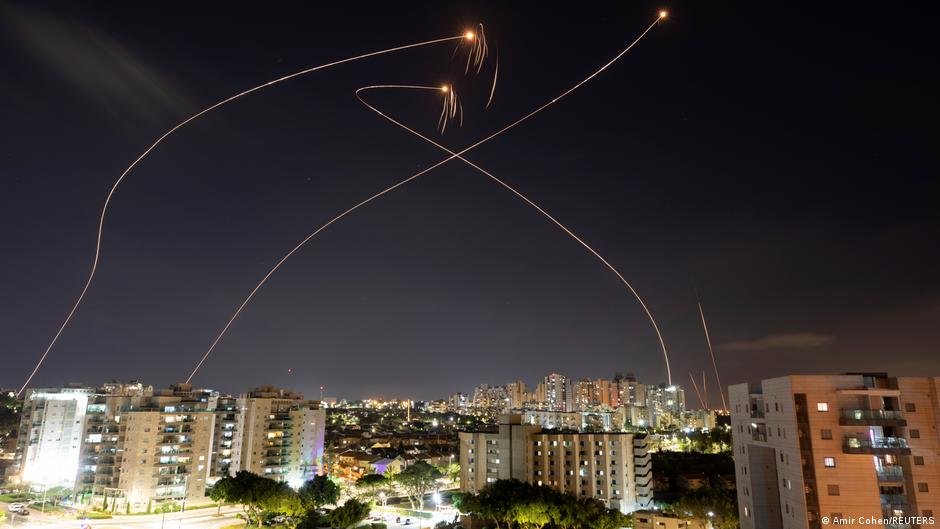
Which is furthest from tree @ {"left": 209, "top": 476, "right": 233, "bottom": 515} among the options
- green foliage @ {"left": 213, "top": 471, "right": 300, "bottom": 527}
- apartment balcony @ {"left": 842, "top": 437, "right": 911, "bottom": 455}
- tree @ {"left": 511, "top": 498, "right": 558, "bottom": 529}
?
apartment balcony @ {"left": 842, "top": 437, "right": 911, "bottom": 455}

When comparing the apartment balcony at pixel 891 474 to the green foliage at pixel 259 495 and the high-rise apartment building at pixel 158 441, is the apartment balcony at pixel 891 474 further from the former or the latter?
the high-rise apartment building at pixel 158 441

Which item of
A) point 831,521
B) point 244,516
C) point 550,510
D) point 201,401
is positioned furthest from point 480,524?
point 201,401

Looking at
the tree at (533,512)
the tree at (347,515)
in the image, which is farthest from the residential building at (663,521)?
the tree at (347,515)

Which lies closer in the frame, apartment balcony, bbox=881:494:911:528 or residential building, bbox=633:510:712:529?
apartment balcony, bbox=881:494:911:528

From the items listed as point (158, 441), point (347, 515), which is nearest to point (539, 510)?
point (347, 515)

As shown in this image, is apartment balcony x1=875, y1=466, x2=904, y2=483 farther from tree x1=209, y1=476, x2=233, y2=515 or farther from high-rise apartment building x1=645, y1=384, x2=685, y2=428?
high-rise apartment building x1=645, y1=384, x2=685, y2=428

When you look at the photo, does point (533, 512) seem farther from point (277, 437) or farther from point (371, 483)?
point (277, 437)
